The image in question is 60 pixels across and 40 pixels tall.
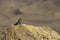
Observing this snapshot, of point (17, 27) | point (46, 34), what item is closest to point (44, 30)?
point (46, 34)

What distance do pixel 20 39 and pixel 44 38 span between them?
123cm

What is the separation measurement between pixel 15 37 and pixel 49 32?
1.79m

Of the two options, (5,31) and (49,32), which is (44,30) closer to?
(49,32)

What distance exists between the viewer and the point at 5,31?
16250mm

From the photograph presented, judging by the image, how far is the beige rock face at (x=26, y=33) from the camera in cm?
1600

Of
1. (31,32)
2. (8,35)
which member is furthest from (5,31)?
(31,32)

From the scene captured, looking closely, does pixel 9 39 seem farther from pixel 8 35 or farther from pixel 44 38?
pixel 44 38

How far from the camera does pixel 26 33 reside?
52.7 ft

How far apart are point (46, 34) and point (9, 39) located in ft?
6.06

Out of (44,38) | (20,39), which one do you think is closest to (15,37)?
(20,39)

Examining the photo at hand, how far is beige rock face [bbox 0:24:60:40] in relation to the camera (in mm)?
15996

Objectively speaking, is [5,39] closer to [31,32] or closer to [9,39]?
[9,39]

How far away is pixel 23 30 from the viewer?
16156 mm

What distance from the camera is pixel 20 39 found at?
626 inches
